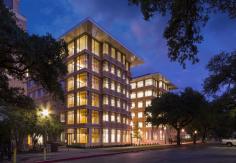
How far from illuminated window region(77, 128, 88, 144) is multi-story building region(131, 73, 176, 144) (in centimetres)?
4519

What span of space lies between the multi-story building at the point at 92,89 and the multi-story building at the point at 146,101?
107 ft

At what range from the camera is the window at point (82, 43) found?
64.5 meters

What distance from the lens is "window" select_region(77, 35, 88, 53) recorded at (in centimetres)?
6446

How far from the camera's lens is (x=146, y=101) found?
112 meters

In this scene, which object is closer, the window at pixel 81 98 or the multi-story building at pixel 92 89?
the multi-story building at pixel 92 89

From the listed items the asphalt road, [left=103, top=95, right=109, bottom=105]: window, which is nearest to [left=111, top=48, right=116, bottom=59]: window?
[left=103, top=95, right=109, bottom=105]: window

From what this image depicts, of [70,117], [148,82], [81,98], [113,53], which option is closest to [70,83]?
[81,98]

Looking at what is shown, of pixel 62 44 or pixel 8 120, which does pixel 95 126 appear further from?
pixel 62 44

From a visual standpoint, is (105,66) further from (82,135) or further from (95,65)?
(82,135)

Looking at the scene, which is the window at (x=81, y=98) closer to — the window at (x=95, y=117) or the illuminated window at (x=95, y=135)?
the window at (x=95, y=117)

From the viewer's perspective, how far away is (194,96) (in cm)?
6775

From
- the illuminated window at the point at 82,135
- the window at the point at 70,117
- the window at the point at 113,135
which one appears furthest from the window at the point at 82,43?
the window at the point at 113,135

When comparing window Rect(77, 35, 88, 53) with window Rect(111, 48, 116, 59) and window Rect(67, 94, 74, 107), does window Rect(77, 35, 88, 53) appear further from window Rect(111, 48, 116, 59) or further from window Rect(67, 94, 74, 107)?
window Rect(67, 94, 74, 107)

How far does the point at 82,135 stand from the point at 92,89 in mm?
8743
